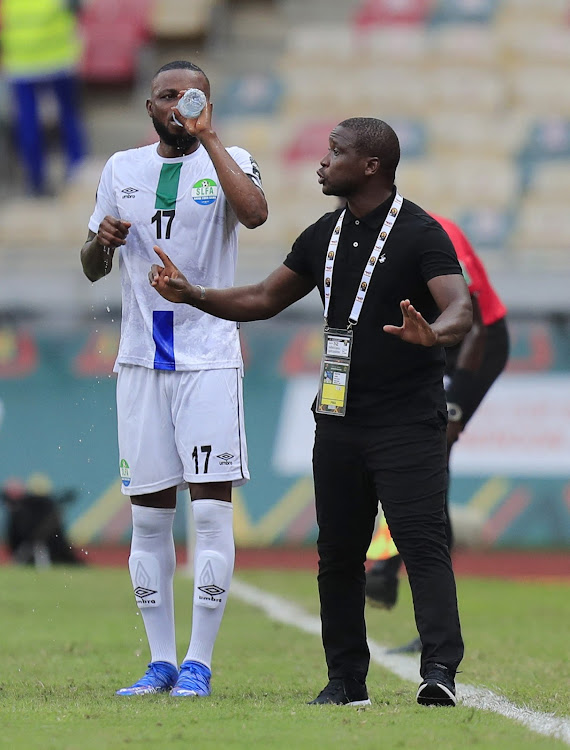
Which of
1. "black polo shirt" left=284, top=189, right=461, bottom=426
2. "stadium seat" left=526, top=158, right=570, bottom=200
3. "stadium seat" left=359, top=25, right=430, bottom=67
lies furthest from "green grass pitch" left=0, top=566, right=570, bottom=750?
"stadium seat" left=359, top=25, right=430, bottom=67

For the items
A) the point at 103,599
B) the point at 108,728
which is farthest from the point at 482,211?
the point at 108,728

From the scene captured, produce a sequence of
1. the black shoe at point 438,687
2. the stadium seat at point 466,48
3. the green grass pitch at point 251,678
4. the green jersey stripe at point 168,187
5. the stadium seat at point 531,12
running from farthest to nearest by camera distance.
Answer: the stadium seat at point 531,12 < the stadium seat at point 466,48 < the green jersey stripe at point 168,187 < the black shoe at point 438,687 < the green grass pitch at point 251,678

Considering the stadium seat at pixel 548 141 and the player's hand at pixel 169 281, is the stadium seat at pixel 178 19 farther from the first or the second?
the player's hand at pixel 169 281

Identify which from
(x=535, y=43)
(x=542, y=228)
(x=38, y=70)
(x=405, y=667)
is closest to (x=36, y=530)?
(x=405, y=667)

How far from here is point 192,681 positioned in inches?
206

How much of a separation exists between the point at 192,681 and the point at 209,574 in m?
0.40

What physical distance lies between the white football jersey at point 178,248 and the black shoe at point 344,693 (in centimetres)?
124

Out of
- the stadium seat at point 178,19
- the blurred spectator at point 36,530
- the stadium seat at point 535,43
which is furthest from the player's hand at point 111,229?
the stadium seat at point 178,19

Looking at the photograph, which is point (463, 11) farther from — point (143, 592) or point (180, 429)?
point (143, 592)

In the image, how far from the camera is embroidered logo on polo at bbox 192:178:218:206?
541 centimetres

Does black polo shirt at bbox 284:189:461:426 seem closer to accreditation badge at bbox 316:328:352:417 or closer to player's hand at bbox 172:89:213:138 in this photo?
accreditation badge at bbox 316:328:352:417

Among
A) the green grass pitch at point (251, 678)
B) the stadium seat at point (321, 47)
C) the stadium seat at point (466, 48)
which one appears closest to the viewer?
the green grass pitch at point (251, 678)

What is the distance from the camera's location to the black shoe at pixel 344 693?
16.6 feet

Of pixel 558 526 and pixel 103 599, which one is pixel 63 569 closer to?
pixel 103 599
